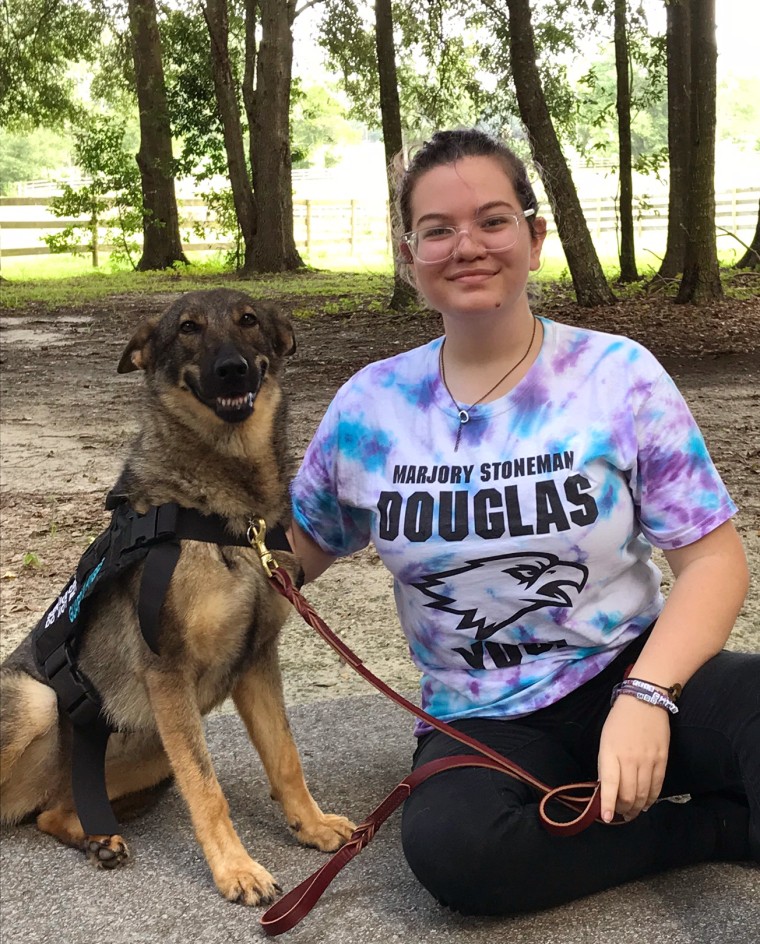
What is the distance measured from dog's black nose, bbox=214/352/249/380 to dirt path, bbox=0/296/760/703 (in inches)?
54.3

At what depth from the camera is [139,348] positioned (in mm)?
3133

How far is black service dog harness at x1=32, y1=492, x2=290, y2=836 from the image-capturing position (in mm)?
2615

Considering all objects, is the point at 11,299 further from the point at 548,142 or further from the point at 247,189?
the point at 548,142

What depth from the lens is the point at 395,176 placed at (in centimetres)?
283

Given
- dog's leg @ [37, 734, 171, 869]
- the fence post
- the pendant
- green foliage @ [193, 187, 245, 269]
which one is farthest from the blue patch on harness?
the fence post

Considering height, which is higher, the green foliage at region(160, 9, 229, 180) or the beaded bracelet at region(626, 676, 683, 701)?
the green foliage at region(160, 9, 229, 180)

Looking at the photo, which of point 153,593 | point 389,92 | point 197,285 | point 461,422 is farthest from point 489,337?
point 197,285

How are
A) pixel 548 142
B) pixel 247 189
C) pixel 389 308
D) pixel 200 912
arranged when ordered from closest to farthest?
pixel 200 912 → pixel 548 142 → pixel 389 308 → pixel 247 189

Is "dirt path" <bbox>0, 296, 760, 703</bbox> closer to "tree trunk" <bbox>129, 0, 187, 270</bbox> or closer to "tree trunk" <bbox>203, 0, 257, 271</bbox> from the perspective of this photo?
"tree trunk" <bbox>203, 0, 257, 271</bbox>

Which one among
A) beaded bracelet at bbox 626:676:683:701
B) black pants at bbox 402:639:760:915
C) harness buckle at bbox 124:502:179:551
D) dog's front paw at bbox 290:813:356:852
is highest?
harness buckle at bbox 124:502:179:551

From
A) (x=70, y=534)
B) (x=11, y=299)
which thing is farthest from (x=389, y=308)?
(x=70, y=534)

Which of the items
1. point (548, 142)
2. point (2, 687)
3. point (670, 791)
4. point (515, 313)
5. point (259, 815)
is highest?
point (548, 142)

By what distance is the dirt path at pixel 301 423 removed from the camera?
175 inches

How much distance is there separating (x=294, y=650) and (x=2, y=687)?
1.60m
